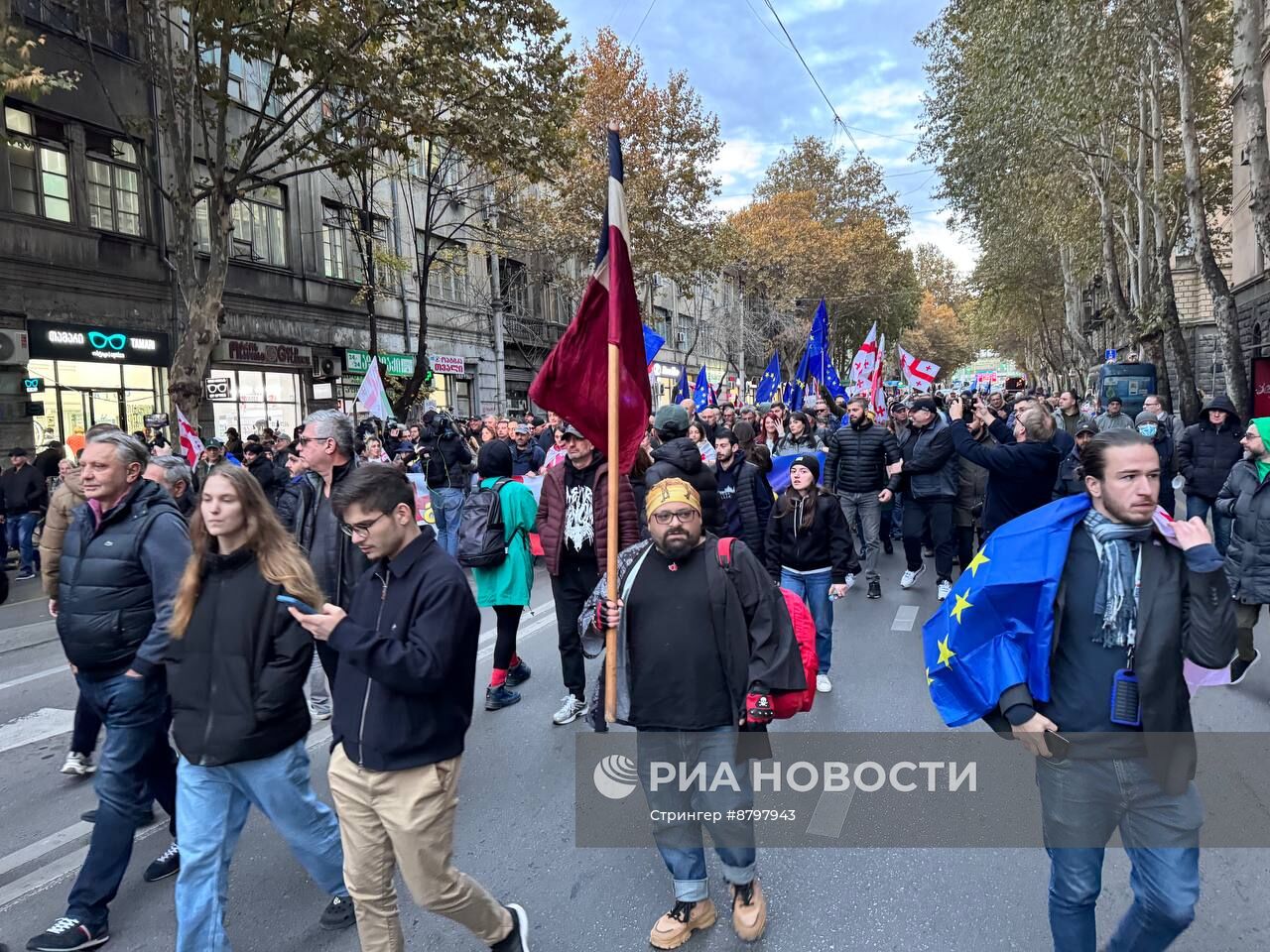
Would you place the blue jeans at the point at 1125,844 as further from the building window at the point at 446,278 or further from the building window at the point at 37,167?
the building window at the point at 446,278

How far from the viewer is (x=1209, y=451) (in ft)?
29.0

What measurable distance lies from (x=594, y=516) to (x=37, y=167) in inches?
611

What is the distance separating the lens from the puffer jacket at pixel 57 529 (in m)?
3.71

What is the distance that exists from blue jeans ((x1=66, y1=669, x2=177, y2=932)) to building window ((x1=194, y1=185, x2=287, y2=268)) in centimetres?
1793

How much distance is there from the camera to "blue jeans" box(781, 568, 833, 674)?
19.1ft

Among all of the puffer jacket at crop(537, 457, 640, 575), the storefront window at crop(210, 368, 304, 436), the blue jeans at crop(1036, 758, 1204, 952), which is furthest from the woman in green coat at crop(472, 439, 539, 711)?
the storefront window at crop(210, 368, 304, 436)

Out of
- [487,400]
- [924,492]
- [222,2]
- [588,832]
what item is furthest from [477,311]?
[588,832]

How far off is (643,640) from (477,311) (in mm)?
27378

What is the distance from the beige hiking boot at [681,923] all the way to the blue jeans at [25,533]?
11934mm

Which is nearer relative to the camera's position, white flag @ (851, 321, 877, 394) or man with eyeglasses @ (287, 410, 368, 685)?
man with eyeglasses @ (287, 410, 368, 685)

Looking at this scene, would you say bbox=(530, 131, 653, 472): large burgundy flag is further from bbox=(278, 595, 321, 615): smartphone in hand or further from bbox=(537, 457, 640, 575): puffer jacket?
bbox=(278, 595, 321, 615): smartphone in hand

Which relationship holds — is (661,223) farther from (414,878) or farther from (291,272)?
(414,878)

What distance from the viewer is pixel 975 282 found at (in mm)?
43688

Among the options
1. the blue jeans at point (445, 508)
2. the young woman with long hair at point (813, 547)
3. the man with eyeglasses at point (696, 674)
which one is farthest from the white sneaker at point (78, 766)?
the blue jeans at point (445, 508)
